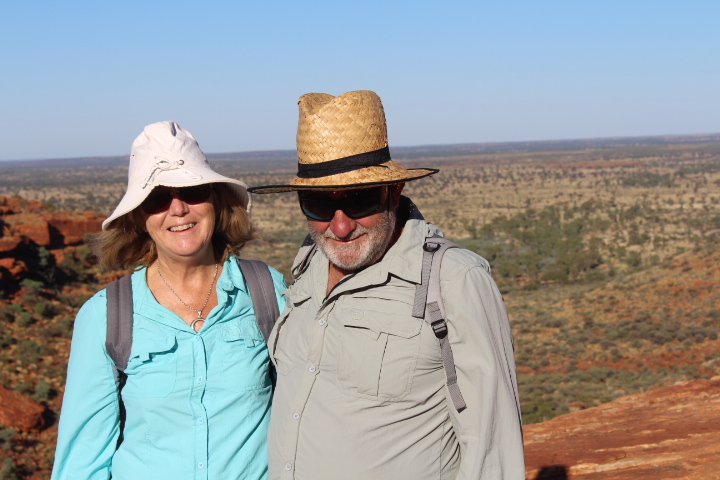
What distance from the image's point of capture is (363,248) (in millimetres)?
2109

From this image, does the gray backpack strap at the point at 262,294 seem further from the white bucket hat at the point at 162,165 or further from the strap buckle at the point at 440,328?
the strap buckle at the point at 440,328

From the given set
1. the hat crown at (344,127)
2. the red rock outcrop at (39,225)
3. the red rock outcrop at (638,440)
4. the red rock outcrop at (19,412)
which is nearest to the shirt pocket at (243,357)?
the hat crown at (344,127)

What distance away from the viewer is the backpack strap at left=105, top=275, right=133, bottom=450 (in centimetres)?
214

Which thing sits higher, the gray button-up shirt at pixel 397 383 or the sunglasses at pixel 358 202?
the sunglasses at pixel 358 202

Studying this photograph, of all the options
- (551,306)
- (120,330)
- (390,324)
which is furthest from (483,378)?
Result: (551,306)

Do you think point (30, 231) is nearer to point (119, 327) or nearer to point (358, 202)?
point (119, 327)

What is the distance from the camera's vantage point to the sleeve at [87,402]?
2146 millimetres

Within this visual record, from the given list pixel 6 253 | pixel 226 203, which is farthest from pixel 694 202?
pixel 226 203

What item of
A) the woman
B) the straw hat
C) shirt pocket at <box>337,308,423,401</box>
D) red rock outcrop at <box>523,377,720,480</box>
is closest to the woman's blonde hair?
the woman

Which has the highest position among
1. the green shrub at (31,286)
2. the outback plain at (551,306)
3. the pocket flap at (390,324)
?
the pocket flap at (390,324)

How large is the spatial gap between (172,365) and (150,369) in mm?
75

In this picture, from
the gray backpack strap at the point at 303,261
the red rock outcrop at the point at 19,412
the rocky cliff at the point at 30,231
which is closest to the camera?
the gray backpack strap at the point at 303,261

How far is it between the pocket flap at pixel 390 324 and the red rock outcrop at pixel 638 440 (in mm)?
3344

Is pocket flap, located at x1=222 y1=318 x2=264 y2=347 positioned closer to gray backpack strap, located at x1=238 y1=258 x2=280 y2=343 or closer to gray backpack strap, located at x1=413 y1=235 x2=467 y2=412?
gray backpack strap, located at x1=238 y1=258 x2=280 y2=343
